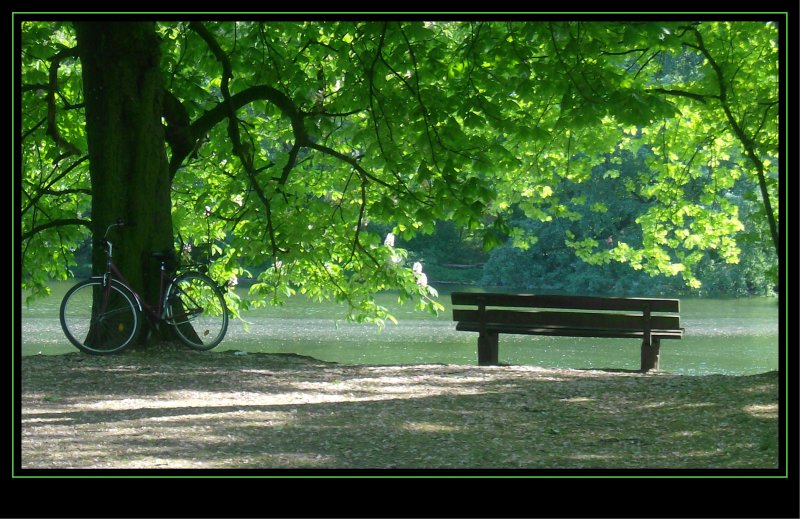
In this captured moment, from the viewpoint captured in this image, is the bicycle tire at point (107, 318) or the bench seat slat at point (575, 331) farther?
the bench seat slat at point (575, 331)

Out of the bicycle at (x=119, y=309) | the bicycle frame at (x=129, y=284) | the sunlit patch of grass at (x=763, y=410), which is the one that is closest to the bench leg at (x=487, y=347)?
the bicycle at (x=119, y=309)

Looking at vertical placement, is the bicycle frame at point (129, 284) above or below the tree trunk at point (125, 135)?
below

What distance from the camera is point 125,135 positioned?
8.34 metres

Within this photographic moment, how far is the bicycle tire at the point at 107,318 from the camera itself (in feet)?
26.8

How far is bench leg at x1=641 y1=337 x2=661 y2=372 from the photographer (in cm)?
1098

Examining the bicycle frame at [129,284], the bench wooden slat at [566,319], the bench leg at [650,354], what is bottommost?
the bench leg at [650,354]

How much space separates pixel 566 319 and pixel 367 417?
5.68 metres

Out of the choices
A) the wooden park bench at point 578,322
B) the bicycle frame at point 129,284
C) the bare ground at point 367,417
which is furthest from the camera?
the wooden park bench at point 578,322

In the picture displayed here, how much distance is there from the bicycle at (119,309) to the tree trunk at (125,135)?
135mm

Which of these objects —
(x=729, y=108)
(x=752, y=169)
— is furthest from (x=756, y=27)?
(x=752, y=169)

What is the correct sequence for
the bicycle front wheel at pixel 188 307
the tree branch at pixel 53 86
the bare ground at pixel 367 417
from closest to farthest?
1. the bare ground at pixel 367 417
2. the bicycle front wheel at pixel 188 307
3. the tree branch at pixel 53 86

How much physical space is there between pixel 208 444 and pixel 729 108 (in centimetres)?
756

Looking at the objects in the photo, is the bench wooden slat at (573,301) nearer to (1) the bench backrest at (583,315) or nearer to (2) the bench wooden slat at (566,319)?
(1) the bench backrest at (583,315)
